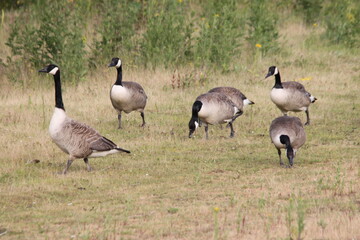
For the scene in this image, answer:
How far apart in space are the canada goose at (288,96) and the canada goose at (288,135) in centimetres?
318

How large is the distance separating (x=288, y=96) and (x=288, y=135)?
12.0 feet

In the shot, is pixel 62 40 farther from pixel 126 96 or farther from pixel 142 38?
pixel 126 96

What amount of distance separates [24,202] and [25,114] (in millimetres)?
6036

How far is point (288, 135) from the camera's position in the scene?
35.0 feet

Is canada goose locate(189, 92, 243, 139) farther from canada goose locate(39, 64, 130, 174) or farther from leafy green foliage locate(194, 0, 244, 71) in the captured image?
leafy green foliage locate(194, 0, 244, 71)

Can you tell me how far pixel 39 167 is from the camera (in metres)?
11.1

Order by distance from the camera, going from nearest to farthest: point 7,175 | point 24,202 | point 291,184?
1. point 24,202
2. point 291,184
3. point 7,175

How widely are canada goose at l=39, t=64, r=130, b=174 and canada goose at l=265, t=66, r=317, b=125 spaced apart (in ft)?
15.4

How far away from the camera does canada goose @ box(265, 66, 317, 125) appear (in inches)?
559

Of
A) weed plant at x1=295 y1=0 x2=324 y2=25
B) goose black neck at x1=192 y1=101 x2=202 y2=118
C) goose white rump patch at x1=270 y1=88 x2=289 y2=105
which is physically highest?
weed plant at x1=295 y1=0 x2=324 y2=25

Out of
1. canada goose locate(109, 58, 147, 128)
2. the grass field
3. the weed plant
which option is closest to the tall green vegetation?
the grass field

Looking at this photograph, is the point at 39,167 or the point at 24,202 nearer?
the point at 24,202

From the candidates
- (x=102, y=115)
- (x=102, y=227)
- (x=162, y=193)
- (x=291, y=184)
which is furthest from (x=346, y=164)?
(x=102, y=115)

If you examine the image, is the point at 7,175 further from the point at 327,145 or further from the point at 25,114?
the point at 327,145
